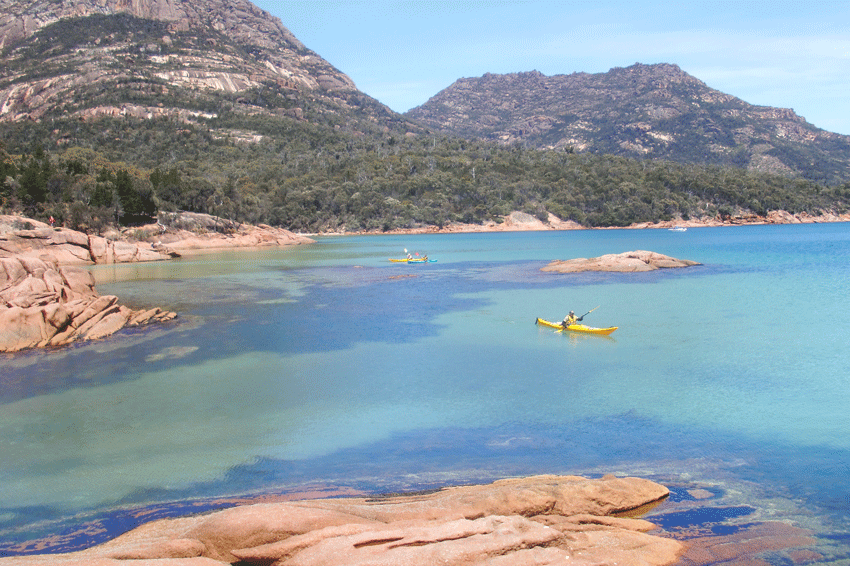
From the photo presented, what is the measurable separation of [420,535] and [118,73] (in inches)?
7164

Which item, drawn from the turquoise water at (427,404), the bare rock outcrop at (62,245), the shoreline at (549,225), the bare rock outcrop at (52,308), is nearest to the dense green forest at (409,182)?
the shoreline at (549,225)

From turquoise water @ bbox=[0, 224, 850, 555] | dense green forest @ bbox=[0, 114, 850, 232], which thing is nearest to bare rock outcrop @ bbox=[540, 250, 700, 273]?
turquoise water @ bbox=[0, 224, 850, 555]

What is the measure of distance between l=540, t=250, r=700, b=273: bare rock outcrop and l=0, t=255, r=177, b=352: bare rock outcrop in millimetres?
28432

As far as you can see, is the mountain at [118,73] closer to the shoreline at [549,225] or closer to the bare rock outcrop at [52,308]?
the shoreline at [549,225]

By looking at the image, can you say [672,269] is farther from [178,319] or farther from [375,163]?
[375,163]

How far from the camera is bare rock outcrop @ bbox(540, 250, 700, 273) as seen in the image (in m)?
42.9

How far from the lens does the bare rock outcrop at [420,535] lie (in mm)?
6434

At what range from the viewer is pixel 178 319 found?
26688 mm

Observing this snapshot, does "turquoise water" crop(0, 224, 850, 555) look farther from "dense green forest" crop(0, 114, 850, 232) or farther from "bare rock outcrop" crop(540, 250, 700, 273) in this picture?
"dense green forest" crop(0, 114, 850, 232)

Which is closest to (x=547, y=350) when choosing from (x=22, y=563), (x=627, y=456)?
(x=627, y=456)

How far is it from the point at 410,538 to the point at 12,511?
7401mm

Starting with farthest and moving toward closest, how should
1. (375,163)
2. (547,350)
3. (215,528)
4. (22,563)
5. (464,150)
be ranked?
(464,150)
(375,163)
(547,350)
(215,528)
(22,563)

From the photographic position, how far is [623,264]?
141 feet

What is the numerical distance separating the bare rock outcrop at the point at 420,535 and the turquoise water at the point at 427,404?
221 cm
